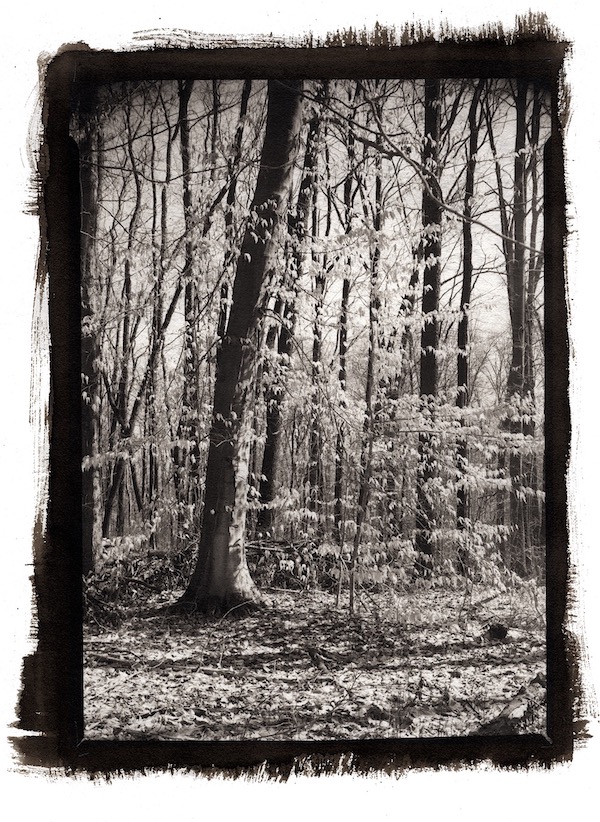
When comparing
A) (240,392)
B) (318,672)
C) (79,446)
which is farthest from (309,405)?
(318,672)

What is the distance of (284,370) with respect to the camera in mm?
2838

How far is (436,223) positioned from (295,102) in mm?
930

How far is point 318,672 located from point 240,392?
1459 millimetres

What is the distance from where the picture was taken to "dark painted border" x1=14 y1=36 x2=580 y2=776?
2.76m

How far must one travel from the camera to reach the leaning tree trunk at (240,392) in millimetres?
2811

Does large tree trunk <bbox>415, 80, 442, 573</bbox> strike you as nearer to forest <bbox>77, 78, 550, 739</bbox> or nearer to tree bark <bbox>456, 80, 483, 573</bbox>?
forest <bbox>77, 78, 550, 739</bbox>

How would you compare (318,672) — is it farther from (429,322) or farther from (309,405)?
(429,322)

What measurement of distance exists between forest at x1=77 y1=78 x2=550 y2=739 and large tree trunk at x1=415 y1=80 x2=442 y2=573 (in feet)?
0.04

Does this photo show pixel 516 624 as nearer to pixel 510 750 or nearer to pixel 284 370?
pixel 510 750

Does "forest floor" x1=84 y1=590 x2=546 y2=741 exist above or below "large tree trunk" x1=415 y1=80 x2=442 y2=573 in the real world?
below

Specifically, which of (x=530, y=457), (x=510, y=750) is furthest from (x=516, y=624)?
(x=530, y=457)

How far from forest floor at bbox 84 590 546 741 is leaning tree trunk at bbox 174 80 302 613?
191 mm

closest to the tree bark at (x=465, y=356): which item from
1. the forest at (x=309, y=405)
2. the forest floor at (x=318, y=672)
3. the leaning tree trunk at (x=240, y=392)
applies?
the forest at (x=309, y=405)

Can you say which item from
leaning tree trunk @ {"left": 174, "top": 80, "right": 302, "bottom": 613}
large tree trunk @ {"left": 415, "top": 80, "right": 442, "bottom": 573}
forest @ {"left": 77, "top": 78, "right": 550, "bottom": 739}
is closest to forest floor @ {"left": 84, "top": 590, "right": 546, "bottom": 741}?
forest @ {"left": 77, "top": 78, "right": 550, "bottom": 739}
